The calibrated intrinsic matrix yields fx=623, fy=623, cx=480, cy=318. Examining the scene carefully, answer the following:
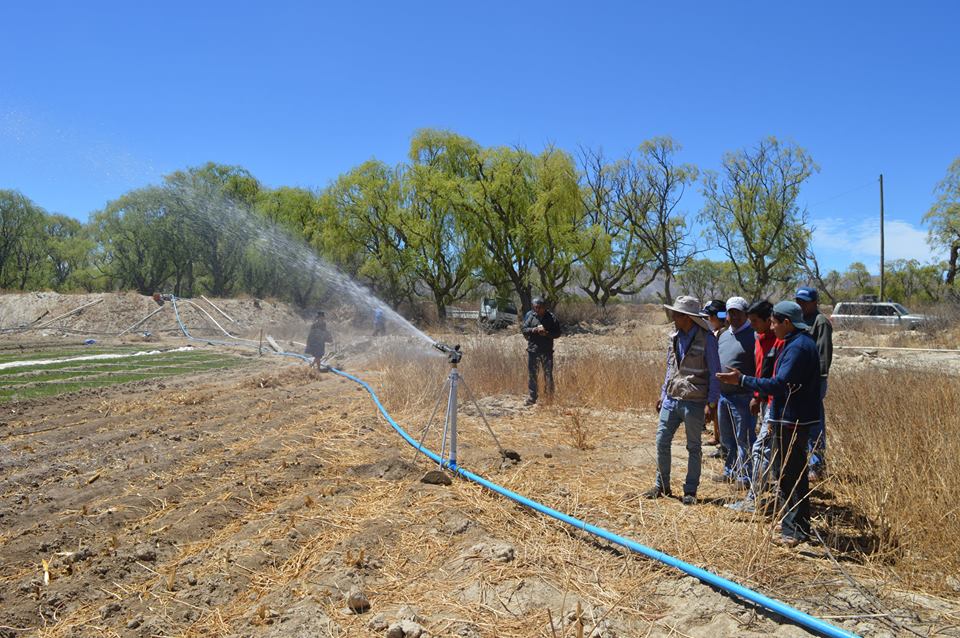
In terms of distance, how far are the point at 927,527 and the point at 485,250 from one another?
112 ft

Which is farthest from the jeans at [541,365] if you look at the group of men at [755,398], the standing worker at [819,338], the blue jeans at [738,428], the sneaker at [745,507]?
the sneaker at [745,507]

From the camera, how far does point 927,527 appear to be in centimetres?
362

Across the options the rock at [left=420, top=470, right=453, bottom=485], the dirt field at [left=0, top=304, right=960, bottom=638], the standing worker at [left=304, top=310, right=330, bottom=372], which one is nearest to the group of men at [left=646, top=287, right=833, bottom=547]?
the dirt field at [left=0, top=304, right=960, bottom=638]

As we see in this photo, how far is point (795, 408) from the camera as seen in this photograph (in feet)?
13.0

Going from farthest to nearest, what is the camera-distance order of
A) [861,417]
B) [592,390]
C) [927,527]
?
[592,390]
[861,417]
[927,527]

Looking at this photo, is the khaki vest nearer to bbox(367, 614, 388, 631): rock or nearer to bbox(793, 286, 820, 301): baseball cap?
bbox(793, 286, 820, 301): baseball cap

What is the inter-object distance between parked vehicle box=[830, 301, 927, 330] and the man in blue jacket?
939 inches

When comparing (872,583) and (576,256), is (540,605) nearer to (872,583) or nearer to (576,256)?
(872,583)

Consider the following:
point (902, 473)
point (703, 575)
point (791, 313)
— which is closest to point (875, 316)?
point (902, 473)

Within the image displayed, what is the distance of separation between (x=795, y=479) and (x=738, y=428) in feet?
3.98

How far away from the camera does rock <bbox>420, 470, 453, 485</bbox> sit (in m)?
5.26

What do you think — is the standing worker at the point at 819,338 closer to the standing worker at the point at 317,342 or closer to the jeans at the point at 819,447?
the jeans at the point at 819,447

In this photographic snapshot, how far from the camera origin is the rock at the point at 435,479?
5.26 meters

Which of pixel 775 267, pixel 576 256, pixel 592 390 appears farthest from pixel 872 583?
pixel 775 267
